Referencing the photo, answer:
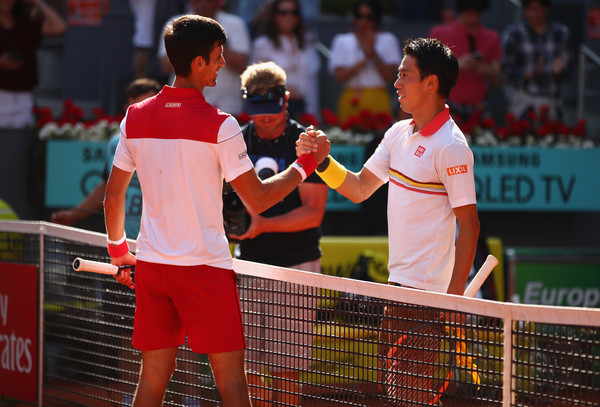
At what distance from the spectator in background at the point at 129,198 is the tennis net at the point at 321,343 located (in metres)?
0.52

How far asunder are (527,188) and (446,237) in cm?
564

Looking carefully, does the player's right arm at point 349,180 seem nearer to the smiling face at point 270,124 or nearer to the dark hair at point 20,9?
Answer: the smiling face at point 270,124

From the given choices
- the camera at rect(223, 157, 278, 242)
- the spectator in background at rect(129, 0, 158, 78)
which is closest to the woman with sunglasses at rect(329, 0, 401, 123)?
the spectator in background at rect(129, 0, 158, 78)

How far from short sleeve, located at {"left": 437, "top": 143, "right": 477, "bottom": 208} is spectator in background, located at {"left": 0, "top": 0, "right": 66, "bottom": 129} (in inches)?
250

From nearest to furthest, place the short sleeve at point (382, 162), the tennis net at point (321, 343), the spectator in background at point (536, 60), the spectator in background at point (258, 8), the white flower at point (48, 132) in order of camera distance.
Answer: the tennis net at point (321, 343) → the short sleeve at point (382, 162) → the white flower at point (48, 132) → the spectator in background at point (536, 60) → the spectator in background at point (258, 8)

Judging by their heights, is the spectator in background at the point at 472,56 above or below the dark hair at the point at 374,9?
below

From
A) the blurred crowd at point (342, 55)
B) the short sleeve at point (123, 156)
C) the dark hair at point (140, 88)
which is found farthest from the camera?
the blurred crowd at point (342, 55)

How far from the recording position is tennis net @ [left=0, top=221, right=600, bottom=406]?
3.62 meters

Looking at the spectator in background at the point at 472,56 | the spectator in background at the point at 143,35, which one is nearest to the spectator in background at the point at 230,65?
the spectator in background at the point at 143,35

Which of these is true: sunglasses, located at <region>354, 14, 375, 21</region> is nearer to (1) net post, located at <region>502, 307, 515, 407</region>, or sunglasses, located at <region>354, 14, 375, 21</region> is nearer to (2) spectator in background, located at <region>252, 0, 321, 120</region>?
(2) spectator in background, located at <region>252, 0, 321, 120</region>

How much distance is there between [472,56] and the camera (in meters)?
10.3

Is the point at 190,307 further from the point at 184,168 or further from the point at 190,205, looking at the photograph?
the point at 184,168

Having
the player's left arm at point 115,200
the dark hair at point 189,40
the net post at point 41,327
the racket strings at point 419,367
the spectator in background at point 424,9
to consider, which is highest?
the spectator in background at point 424,9

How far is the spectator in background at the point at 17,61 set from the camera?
9.85m
